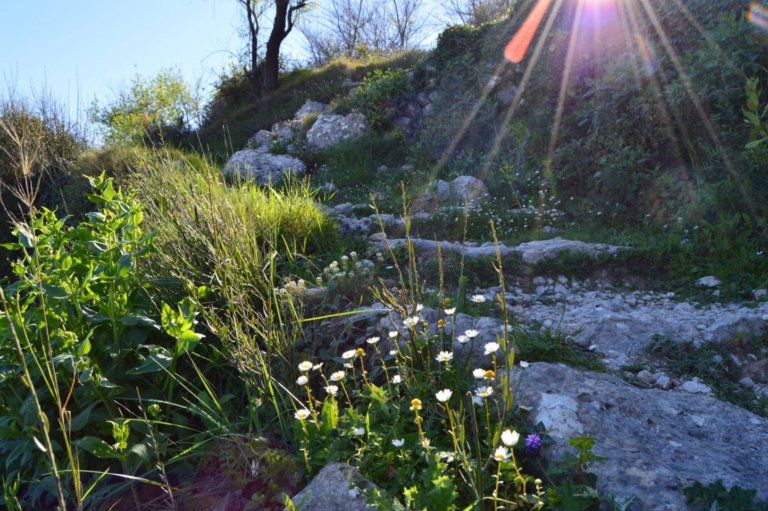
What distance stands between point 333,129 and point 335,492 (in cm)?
1020

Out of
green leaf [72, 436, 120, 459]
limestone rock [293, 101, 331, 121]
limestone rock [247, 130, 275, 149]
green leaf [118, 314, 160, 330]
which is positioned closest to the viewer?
green leaf [72, 436, 120, 459]

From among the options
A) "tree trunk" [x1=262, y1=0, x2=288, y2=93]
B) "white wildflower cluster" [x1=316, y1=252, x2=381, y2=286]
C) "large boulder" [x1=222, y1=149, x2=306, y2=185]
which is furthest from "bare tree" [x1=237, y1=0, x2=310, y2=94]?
"white wildflower cluster" [x1=316, y1=252, x2=381, y2=286]

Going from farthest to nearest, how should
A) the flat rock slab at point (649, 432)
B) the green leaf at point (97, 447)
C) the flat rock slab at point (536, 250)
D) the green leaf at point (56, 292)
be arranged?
the flat rock slab at point (536, 250), the green leaf at point (56, 292), the green leaf at point (97, 447), the flat rock slab at point (649, 432)

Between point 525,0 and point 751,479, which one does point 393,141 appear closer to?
point 525,0

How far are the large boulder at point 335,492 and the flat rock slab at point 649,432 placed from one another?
0.63 m

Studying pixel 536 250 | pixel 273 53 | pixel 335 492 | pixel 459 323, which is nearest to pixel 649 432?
pixel 459 323

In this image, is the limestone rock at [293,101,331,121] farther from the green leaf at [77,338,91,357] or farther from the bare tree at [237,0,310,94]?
the green leaf at [77,338,91,357]

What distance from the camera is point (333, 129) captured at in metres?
11.4

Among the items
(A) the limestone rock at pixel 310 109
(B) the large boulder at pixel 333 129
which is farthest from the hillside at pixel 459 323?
(A) the limestone rock at pixel 310 109

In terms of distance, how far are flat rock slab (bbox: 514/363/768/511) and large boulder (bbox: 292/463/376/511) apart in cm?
63

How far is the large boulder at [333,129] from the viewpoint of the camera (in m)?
10.9

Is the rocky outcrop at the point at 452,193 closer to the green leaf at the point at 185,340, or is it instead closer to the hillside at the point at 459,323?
the hillside at the point at 459,323

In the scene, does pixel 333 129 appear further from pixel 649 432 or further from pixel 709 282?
pixel 649 432

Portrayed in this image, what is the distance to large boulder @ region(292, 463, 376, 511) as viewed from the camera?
5.56 feet
